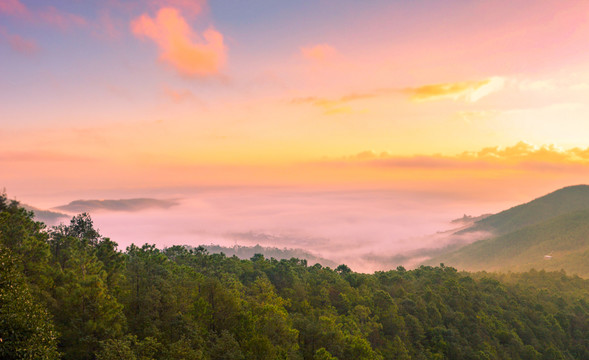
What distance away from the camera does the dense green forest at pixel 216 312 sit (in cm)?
3409

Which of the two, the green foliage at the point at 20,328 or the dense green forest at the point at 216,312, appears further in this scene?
the dense green forest at the point at 216,312

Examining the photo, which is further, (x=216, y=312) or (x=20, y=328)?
(x=216, y=312)

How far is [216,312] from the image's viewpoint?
50.2 m

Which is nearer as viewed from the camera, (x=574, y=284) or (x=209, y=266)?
(x=209, y=266)

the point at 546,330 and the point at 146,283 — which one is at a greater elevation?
the point at 146,283

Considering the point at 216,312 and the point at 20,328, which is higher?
the point at 20,328

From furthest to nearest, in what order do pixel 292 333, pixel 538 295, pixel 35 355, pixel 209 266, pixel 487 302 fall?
1. pixel 538 295
2. pixel 487 302
3. pixel 209 266
4. pixel 292 333
5. pixel 35 355

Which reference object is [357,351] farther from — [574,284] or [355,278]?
[574,284]

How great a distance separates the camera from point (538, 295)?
478 feet

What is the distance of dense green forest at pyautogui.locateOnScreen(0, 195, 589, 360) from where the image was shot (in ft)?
112

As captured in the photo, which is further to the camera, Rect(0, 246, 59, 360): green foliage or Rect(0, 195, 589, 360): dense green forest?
Rect(0, 195, 589, 360): dense green forest

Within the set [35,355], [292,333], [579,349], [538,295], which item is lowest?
[579,349]

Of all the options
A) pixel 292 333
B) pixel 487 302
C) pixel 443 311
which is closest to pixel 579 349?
pixel 487 302

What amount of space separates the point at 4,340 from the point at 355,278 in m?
89.4
